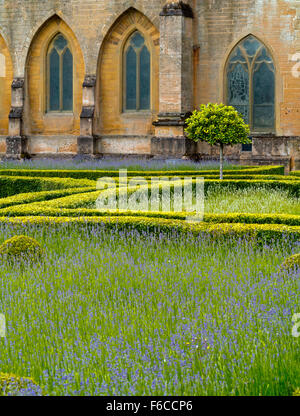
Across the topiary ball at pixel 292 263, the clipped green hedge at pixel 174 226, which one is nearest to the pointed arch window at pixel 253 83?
the clipped green hedge at pixel 174 226

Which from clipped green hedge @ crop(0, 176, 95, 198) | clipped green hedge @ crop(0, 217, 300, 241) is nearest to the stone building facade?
clipped green hedge @ crop(0, 176, 95, 198)

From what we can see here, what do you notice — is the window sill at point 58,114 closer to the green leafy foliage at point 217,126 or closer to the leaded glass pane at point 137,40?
the leaded glass pane at point 137,40

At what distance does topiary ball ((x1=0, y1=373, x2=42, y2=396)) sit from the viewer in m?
4.15

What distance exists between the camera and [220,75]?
23.7 m

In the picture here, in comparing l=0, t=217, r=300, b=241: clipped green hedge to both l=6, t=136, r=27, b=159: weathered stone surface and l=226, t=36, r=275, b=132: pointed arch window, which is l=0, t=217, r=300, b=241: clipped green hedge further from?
l=6, t=136, r=27, b=159: weathered stone surface

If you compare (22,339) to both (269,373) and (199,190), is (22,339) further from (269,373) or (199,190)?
(199,190)

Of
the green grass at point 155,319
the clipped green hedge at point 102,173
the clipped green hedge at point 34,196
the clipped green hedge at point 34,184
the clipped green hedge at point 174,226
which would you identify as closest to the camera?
the green grass at point 155,319

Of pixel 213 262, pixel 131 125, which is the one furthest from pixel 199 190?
pixel 131 125

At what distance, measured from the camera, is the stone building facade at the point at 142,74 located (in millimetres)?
22594

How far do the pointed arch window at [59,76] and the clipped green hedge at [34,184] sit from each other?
10.6 metres

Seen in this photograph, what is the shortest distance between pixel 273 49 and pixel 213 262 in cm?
1633

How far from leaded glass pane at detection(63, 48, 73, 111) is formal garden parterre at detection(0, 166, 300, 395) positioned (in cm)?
1502

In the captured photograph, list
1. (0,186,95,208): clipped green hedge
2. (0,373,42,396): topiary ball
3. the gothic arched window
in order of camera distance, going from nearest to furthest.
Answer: (0,373,42,396): topiary ball → (0,186,95,208): clipped green hedge → the gothic arched window

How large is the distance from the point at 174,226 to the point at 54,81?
59.1 ft
